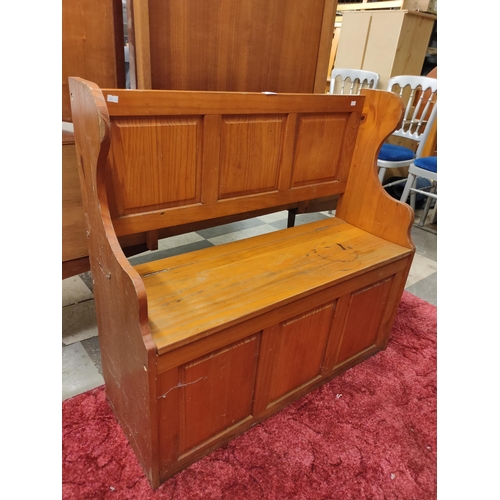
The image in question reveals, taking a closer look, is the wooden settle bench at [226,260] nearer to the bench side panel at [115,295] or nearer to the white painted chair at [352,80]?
the bench side panel at [115,295]

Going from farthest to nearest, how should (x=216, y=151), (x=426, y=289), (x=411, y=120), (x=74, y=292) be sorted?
(x=411, y=120) < (x=426, y=289) < (x=74, y=292) < (x=216, y=151)

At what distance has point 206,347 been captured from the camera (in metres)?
1.04

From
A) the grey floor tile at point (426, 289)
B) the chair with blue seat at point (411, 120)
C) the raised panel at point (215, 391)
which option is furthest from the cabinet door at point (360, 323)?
the chair with blue seat at point (411, 120)

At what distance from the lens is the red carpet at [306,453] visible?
1164 mm

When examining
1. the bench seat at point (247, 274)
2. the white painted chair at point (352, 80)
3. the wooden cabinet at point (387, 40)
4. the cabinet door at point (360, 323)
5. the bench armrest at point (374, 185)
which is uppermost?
the wooden cabinet at point (387, 40)

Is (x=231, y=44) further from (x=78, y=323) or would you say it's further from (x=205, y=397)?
(x=78, y=323)

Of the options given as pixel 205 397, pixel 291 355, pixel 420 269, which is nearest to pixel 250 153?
pixel 291 355

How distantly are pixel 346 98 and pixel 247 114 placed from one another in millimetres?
474

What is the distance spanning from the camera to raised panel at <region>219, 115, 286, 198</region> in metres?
1.32

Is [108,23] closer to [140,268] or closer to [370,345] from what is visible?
[140,268]

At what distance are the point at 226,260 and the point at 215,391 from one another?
1.42 feet

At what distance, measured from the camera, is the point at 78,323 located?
71.9 inches

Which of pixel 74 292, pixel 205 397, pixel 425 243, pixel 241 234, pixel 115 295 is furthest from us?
pixel 425 243

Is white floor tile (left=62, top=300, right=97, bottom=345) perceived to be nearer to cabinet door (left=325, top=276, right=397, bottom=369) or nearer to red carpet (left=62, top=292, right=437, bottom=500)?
red carpet (left=62, top=292, right=437, bottom=500)
